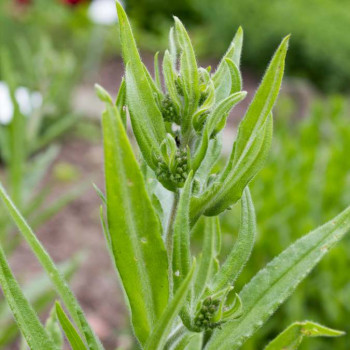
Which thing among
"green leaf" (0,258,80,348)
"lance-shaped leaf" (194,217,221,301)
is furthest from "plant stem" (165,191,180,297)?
"green leaf" (0,258,80,348)

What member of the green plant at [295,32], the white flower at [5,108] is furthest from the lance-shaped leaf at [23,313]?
the green plant at [295,32]

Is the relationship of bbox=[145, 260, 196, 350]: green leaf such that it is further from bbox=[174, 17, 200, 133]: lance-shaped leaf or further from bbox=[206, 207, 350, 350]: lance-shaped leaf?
bbox=[174, 17, 200, 133]: lance-shaped leaf

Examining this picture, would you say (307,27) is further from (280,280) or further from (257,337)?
(280,280)

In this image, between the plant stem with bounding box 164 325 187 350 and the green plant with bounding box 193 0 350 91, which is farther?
the green plant with bounding box 193 0 350 91

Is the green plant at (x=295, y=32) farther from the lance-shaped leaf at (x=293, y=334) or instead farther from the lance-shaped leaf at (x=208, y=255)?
the lance-shaped leaf at (x=293, y=334)

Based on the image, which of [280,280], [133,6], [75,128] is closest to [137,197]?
[280,280]
